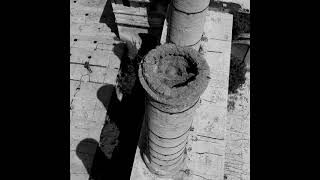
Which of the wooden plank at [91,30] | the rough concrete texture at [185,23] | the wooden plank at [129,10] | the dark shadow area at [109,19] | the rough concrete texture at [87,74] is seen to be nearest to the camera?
the rough concrete texture at [185,23]

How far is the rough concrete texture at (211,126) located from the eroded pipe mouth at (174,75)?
333 centimetres

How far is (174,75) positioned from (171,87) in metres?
0.30

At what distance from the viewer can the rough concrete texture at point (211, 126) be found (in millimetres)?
8016

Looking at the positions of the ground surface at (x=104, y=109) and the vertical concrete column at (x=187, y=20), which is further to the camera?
the ground surface at (x=104, y=109)

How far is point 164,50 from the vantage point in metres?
5.68

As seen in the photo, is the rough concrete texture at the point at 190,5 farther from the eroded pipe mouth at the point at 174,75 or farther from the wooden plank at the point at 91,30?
the wooden plank at the point at 91,30

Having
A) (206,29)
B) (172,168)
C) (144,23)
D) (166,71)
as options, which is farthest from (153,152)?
(144,23)

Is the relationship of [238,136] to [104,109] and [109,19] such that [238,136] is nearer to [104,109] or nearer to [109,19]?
[104,109]

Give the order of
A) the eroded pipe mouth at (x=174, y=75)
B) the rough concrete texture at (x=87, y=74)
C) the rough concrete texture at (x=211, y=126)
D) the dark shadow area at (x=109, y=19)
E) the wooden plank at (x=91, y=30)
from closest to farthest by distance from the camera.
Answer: the eroded pipe mouth at (x=174, y=75), the rough concrete texture at (x=211, y=126), the rough concrete texture at (x=87, y=74), the wooden plank at (x=91, y=30), the dark shadow area at (x=109, y=19)

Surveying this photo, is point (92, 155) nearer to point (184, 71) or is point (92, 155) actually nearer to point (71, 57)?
point (71, 57)

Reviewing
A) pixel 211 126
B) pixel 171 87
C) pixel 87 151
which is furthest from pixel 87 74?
pixel 171 87

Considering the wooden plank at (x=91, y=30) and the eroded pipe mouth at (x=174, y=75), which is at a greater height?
the eroded pipe mouth at (x=174, y=75)

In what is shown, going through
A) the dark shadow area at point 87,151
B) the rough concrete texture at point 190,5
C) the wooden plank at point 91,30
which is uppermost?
the rough concrete texture at point 190,5

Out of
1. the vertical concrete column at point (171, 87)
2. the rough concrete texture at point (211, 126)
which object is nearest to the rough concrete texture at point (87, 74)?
the rough concrete texture at point (211, 126)
